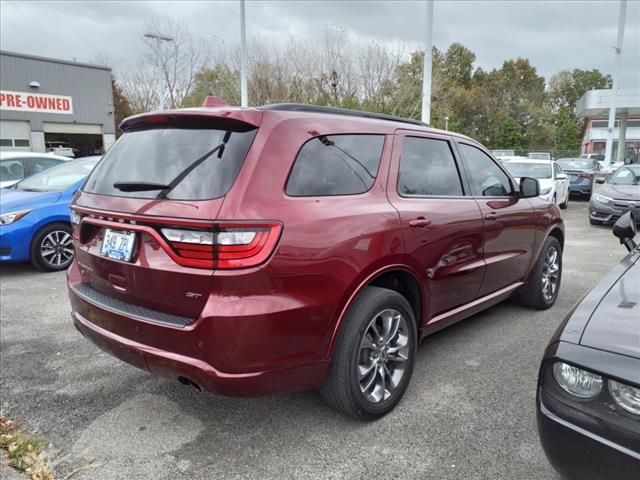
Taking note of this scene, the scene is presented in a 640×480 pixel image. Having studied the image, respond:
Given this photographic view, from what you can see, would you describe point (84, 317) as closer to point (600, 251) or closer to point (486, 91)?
point (600, 251)

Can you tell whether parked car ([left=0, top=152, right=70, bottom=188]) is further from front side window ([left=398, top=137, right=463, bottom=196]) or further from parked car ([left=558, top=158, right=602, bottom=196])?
parked car ([left=558, top=158, right=602, bottom=196])

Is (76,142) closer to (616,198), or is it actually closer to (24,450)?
(616,198)

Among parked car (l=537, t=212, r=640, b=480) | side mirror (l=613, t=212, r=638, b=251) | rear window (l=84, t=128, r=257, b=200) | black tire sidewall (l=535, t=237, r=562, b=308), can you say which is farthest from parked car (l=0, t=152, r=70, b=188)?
parked car (l=537, t=212, r=640, b=480)

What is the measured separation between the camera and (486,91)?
175 ft

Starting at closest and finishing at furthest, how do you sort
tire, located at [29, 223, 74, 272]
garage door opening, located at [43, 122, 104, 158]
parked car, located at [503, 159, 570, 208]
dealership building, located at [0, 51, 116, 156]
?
1. tire, located at [29, 223, 74, 272]
2. parked car, located at [503, 159, 570, 208]
3. dealership building, located at [0, 51, 116, 156]
4. garage door opening, located at [43, 122, 104, 158]

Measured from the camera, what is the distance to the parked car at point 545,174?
39.0ft

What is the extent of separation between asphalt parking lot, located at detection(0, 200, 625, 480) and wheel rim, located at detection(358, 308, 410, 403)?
20 cm

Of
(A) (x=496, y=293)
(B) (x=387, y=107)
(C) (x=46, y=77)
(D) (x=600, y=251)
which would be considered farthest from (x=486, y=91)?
(A) (x=496, y=293)

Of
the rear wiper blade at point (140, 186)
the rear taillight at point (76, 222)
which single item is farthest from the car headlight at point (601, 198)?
the rear taillight at point (76, 222)

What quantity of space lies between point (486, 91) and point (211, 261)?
56783 mm

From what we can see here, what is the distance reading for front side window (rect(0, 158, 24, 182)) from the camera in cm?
862

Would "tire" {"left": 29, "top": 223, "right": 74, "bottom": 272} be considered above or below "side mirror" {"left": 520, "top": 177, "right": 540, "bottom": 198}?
below

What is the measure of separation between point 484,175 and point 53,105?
27.7 meters

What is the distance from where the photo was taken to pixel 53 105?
26.0 meters
